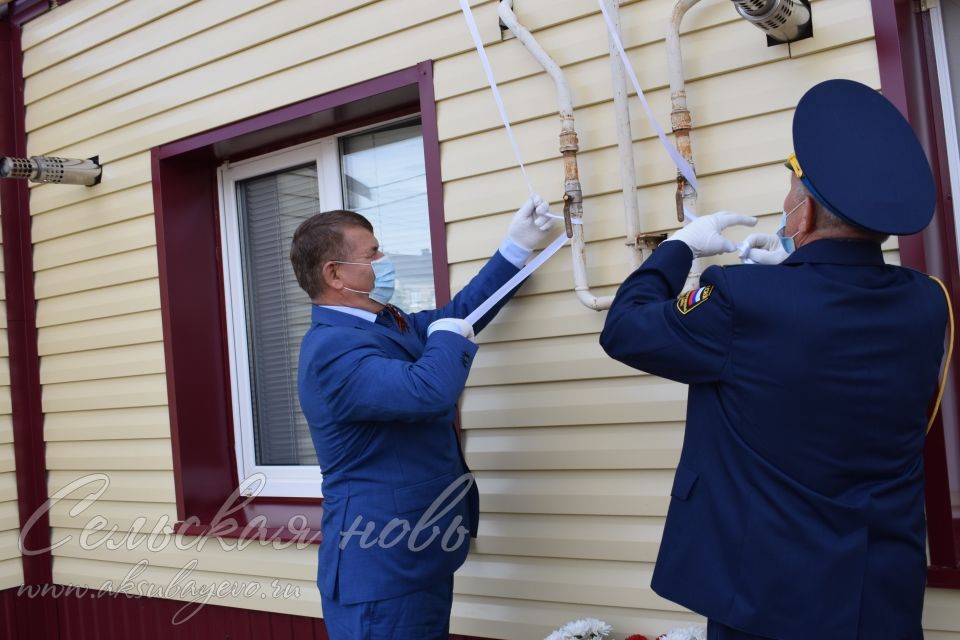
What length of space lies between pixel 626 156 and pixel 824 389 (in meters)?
1.07

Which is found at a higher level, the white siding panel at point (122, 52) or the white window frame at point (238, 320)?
the white siding panel at point (122, 52)

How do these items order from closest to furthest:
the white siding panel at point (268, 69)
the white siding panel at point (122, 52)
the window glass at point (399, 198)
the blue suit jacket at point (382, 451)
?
the blue suit jacket at point (382, 451), the white siding panel at point (268, 69), the window glass at point (399, 198), the white siding panel at point (122, 52)

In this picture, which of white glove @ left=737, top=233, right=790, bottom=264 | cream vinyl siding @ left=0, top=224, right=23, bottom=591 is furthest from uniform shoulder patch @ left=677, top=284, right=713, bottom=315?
cream vinyl siding @ left=0, top=224, right=23, bottom=591

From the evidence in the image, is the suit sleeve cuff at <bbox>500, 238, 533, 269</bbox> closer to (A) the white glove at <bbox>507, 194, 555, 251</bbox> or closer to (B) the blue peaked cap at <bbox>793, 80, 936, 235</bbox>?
(A) the white glove at <bbox>507, 194, 555, 251</bbox>

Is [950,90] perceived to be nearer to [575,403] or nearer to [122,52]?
[575,403]

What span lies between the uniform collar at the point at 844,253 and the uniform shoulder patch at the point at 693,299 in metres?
0.19

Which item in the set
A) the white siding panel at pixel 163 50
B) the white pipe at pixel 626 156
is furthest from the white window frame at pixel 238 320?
the white pipe at pixel 626 156

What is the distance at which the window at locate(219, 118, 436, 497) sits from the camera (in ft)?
11.1

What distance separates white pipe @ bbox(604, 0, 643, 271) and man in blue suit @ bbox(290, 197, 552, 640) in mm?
253

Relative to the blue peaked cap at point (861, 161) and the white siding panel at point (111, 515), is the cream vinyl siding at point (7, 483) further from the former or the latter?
the blue peaked cap at point (861, 161)

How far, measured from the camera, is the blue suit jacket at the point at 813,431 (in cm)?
164

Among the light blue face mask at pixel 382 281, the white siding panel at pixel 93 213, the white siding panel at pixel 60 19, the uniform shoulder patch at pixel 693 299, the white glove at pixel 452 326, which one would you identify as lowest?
the uniform shoulder patch at pixel 693 299

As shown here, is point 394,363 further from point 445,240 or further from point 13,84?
point 13,84

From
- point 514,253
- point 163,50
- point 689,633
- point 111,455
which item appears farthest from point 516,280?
point 111,455
